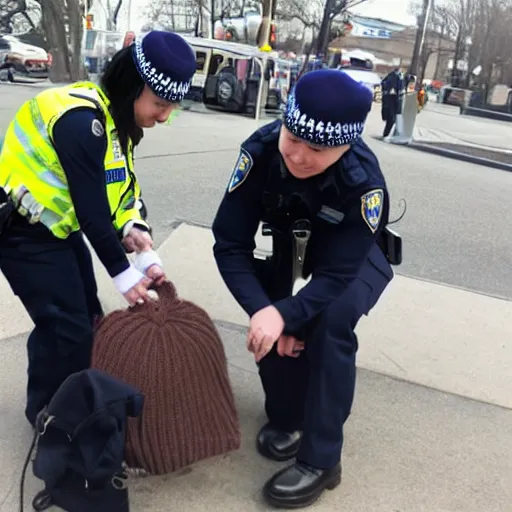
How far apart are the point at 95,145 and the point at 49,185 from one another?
8.3 inches

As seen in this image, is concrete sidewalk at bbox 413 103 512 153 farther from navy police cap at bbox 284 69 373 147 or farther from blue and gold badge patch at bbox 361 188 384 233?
navy police cap at bbox 284 69 373 147

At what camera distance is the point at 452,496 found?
237 cm

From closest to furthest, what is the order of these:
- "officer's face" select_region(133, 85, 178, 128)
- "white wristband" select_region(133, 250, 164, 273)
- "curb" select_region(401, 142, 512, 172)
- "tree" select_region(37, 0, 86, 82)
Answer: "officer's face" select_region(133, 85, 178, 128) → "white wristband" select_region(133, 250, 164, 273) → "curb" select_region(401, 142, 512, 172) → "tree" select_region(37, 0, 86, 82)

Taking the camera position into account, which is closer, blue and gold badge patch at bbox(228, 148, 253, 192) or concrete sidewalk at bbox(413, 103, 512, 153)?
blue and gold badge patch at bbox(228, 148, 253, 192)

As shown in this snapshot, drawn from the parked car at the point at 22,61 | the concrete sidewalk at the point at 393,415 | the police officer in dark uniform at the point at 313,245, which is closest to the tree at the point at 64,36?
the parked car at the point at 22,61

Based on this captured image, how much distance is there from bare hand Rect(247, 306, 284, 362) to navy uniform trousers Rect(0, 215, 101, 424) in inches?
23.2

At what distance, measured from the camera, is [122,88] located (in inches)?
85.0

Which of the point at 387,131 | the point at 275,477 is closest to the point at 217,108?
the point at 387,131

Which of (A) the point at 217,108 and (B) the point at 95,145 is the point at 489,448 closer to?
(B) the point at 95,145

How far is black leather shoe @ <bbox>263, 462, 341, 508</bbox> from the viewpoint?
86.4 inches

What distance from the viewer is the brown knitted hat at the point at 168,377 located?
2.05 m

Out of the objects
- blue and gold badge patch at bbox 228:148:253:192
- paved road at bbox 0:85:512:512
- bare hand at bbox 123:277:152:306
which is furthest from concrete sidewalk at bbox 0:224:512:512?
blue and gold badge patch at bbox 228:148:253:192

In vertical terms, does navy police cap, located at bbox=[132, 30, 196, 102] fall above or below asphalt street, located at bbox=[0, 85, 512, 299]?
above

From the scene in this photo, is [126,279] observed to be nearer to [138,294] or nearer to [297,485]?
[138,294]
